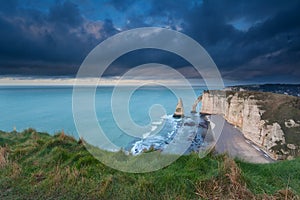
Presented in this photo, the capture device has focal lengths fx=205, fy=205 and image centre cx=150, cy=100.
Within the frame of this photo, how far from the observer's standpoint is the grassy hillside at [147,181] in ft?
14.1

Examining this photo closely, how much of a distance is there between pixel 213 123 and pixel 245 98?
947 centimetres

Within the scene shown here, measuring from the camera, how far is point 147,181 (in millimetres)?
4668

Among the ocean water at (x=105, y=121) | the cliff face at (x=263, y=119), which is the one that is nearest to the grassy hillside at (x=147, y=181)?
the ocean water at (x=105, y=121)

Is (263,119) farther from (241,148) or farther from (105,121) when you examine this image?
(105,121)

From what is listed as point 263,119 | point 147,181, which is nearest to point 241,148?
point 263,119

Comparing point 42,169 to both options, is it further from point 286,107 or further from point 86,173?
point 286,107

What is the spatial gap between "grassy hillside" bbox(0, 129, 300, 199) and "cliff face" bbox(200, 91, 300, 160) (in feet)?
79.6

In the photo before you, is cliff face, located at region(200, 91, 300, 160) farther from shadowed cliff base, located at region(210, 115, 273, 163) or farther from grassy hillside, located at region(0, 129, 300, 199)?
grassy hillside, located at region(0, 129, 300, 199)

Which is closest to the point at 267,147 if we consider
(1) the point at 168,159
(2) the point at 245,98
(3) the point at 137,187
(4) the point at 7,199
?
(2) the point at 245,98

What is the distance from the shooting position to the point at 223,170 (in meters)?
4.75

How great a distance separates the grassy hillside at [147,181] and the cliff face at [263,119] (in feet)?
79.6

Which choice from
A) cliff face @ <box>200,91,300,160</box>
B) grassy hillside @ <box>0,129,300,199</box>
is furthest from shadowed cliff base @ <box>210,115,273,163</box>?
grassy hillside @ <box>0,129,300,199</box>

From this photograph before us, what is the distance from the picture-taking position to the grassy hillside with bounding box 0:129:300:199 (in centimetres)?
431

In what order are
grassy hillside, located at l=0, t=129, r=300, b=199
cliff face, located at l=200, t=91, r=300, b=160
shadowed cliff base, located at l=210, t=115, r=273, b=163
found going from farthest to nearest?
1. cliff face, located at l=200, t=91, r=300, b=160
2. shadowed cliff base, located at l=210, t=115, r=273, b=163
3. grassy hillside, located at l=0, t=129, r=300, b=199
